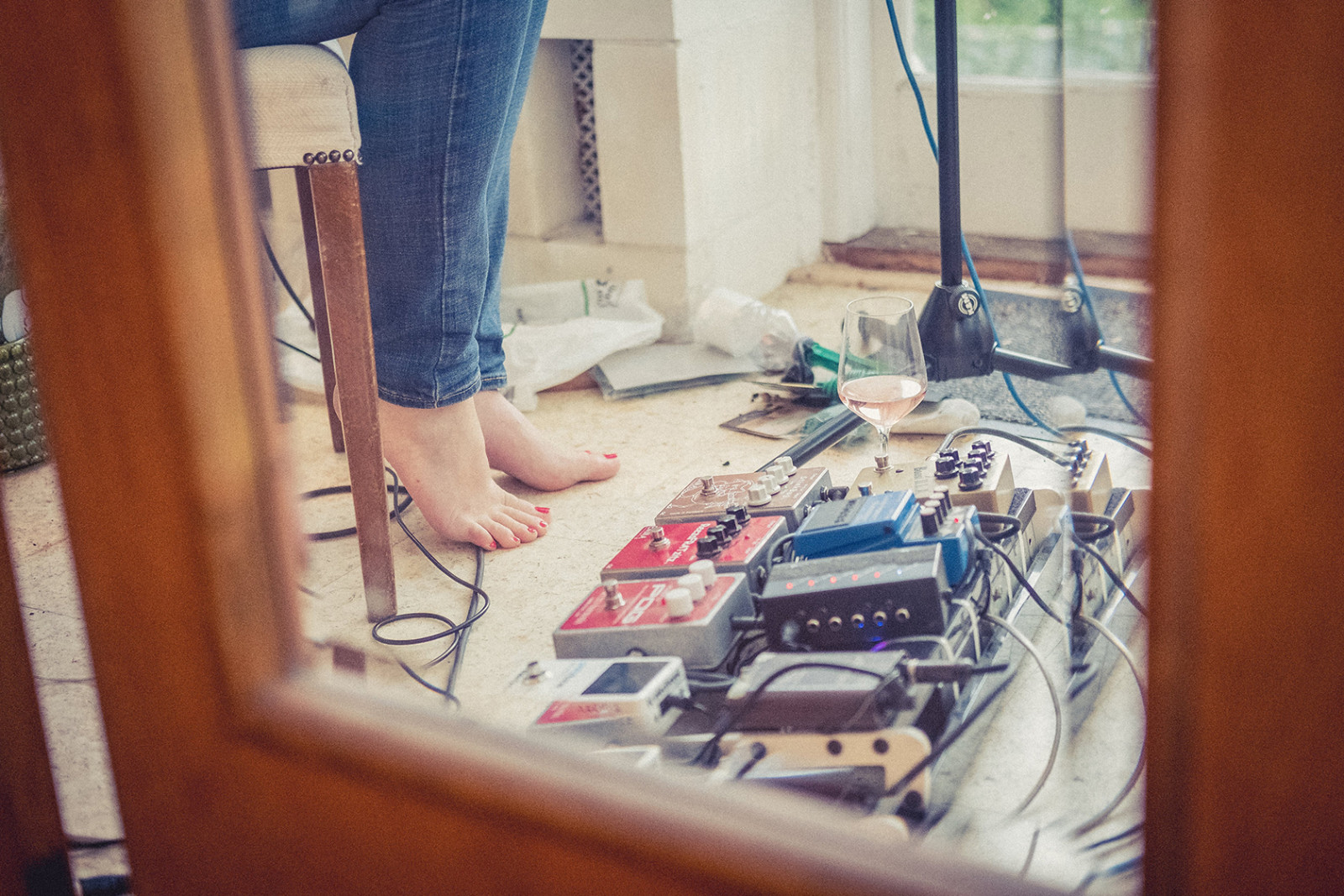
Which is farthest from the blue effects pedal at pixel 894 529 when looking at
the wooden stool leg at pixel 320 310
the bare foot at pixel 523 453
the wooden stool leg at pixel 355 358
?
the wooden stool leg at pixel 320 310

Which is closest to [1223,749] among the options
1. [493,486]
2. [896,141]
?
[493,486]

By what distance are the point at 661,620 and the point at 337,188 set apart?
51 centimetres

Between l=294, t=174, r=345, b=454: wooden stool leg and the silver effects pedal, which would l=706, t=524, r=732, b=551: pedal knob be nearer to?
the silver effects pedal

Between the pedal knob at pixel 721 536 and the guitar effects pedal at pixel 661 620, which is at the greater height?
the pedal knob at pixel 721 536

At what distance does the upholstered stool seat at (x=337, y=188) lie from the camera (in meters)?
1.10

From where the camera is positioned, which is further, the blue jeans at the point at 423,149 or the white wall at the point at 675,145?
the white wall at the point at 675,145

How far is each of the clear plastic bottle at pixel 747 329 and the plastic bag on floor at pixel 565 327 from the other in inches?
3.9

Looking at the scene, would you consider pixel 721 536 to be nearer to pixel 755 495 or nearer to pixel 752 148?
pixel 755 495

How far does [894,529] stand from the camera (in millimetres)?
910

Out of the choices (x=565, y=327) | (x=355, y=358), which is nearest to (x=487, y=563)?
(x=355, y=358)

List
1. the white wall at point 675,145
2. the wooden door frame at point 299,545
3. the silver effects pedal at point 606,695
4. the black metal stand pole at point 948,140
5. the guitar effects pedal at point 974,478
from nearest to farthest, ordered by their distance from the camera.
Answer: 1. the wooden door frame at point 299,545
2. the silver effects pedal at point 606,695
3. the guitar effects pedal at point 974,478
4. the black metal stand pole at point 948,140
5. the white wall at point 675,145

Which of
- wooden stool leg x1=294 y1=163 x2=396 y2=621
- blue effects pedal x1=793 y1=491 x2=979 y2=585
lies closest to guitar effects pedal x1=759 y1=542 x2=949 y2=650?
blue effects pedal x1=793 y1=491 x2=979 y2=585

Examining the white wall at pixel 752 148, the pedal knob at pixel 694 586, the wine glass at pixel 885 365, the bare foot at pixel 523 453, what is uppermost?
the white wall at pixel 752 148

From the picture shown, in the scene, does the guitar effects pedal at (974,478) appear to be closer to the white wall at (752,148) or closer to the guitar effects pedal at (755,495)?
the guitar effects pedal at (755,495)
